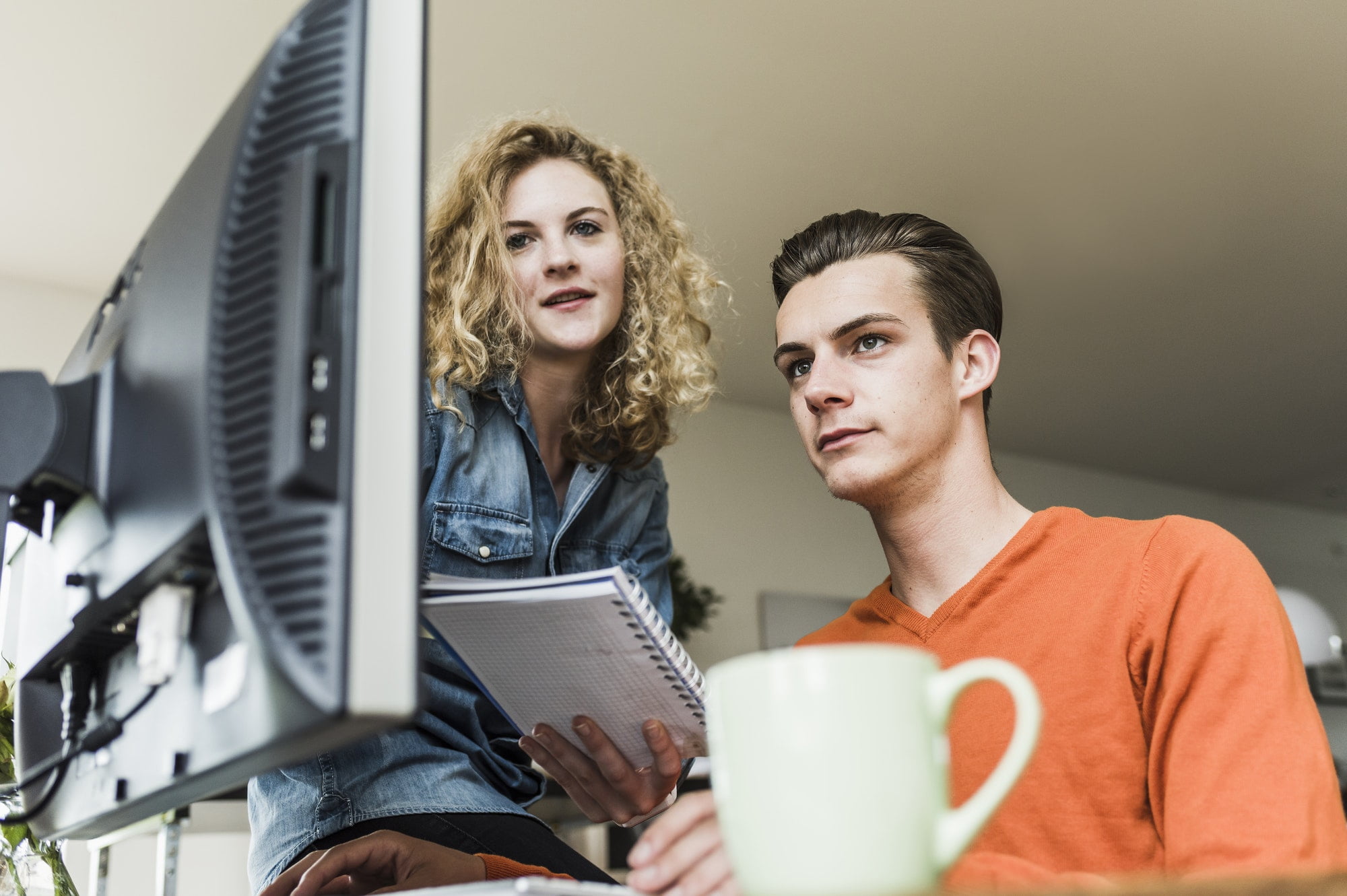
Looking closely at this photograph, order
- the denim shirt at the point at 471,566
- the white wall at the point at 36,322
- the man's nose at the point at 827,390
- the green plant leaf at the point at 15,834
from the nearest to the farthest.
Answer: the green plant leaf at the point at 15,834 < the denim shirt at the point at 471,566 < the man's nose at the point at 827,390 < the white wall at the point at 36,322

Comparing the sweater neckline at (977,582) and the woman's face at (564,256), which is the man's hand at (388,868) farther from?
the woman's face at (564,256)

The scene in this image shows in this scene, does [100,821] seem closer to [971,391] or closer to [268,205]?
[268,205]

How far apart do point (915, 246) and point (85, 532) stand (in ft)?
3.48

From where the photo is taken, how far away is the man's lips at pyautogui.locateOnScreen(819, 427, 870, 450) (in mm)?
1276

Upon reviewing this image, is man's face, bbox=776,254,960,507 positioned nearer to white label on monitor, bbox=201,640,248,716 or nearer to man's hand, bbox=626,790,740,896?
man's hand, bbox=626,790,740,896

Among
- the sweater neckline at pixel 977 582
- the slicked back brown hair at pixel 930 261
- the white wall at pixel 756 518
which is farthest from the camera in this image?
the white wall at pixel 756 518

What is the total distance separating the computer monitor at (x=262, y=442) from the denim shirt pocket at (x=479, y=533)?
1.79ft

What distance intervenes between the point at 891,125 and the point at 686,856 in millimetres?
3232

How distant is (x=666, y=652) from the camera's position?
0.75 m

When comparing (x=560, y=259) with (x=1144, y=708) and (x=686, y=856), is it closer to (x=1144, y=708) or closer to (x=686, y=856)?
(x=1144, y=708)

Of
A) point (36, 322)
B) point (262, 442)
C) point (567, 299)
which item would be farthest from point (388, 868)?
point (36, 322)

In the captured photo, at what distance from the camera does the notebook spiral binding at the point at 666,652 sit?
2.34 ft

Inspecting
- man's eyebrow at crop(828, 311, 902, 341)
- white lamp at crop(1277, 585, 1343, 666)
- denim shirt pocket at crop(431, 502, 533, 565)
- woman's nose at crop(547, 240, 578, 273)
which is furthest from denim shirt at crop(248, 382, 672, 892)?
white lamp at crop(1277, 585, 1343, 666)

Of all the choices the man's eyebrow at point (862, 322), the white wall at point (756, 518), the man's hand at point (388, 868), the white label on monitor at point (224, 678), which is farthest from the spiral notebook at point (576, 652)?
the white wall at point (756, 518)
